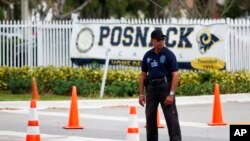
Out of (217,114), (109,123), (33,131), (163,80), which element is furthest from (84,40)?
(33,131)

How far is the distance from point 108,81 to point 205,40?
337cm

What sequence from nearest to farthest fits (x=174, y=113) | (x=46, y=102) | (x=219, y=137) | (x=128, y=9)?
(x=174, y=113), (x=219, y=137), (x=46, y=102), (x=128, y=9)

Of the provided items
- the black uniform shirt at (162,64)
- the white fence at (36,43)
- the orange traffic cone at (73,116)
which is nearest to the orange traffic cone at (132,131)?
the black uniform shirt at (162,64)

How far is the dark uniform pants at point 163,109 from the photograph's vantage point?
12.2 meters

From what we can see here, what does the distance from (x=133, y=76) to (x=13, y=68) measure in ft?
13.8

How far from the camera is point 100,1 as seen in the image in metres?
52.6

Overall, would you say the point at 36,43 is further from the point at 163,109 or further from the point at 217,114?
the point at 163,109

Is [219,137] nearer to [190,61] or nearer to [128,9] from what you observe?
[190,61]

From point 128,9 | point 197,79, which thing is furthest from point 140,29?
point 128,9

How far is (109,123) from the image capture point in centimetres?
1741

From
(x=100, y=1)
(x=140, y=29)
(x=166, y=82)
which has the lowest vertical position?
(x=166, y=82)

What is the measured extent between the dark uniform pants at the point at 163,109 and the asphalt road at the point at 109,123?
211 cm

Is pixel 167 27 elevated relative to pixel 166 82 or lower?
elevated

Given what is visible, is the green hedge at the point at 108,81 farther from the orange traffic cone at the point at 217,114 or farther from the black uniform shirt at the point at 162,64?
the black uniform shirt at the point at 162,64
